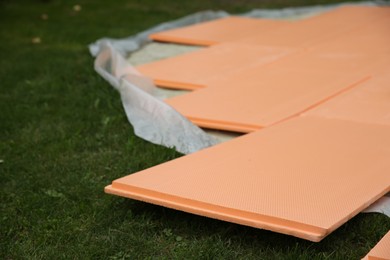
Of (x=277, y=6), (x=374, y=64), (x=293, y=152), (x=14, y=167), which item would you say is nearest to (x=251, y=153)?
(x=293, y=152)

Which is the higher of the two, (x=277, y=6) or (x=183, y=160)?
(x=183, y=160)

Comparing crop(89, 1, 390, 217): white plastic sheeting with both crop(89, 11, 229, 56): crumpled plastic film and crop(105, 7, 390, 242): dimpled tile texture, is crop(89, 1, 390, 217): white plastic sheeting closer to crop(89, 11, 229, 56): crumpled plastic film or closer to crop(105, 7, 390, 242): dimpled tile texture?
crop(89, 11, 229, 56): crumpled plastic film

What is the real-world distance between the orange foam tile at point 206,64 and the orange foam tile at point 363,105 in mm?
872

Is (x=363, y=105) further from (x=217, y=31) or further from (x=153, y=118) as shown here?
(x=217, y=31)

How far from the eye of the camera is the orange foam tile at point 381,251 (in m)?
2.16

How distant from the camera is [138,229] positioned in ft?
8.59

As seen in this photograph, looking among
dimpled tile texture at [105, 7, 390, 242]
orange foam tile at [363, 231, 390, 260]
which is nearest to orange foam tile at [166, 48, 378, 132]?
dimpled tile texture at [105, 7, 390, 242]

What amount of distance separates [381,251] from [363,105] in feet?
5.05

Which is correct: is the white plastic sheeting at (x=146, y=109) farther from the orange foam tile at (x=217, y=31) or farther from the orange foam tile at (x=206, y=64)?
the orange foam tile at (x=217, y=31)

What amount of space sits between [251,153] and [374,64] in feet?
5.74

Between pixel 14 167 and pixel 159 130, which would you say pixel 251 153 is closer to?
pixel 159 130

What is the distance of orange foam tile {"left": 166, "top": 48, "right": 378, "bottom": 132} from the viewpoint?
358 centimetres

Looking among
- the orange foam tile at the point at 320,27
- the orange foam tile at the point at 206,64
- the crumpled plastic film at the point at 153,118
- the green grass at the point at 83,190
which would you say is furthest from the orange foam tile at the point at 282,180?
the orange foam tile at the point at 320,27

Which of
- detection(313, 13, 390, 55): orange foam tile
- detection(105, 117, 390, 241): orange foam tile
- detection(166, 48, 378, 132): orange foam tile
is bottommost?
detection(313, 13, 390, 55): orange foam tile
